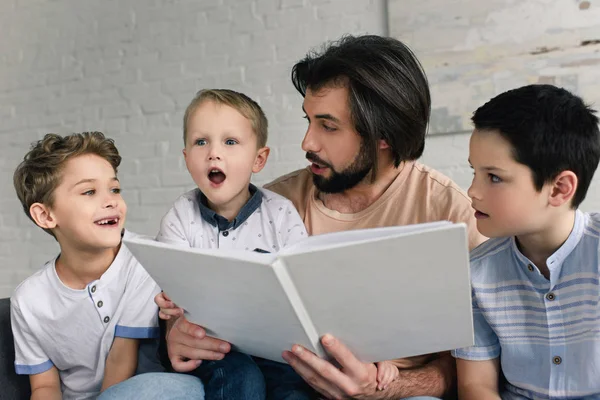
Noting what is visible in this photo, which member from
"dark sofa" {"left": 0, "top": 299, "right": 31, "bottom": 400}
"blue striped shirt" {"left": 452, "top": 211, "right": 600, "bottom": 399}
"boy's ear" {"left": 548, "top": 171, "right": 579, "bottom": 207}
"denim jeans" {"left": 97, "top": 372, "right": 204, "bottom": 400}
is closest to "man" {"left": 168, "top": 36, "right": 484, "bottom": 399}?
"blue striped shirt" {"left": 452, "top": 211, "right": 600, "bottom": 399}

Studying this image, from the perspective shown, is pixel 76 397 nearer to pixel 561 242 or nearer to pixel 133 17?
pixel 561 242

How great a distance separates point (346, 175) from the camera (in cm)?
170

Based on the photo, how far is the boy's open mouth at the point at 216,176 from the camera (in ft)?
5.57

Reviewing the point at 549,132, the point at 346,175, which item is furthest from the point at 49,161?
the point at 549,132

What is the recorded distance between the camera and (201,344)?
4.50 ft

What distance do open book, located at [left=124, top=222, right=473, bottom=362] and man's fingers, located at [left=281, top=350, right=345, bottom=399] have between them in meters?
0.04

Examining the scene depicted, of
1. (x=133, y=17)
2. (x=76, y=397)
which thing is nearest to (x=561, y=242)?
(x=76, y=397)

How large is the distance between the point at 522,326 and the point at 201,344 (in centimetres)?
68

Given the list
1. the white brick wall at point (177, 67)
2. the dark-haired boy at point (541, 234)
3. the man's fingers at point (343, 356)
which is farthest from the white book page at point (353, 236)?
the white brick wall at point (177, 67)

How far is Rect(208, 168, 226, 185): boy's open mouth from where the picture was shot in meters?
1.70

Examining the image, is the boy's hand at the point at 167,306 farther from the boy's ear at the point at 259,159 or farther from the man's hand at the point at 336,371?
the boy's ear at the point at 259,159

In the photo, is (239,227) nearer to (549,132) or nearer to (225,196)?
(225,196)

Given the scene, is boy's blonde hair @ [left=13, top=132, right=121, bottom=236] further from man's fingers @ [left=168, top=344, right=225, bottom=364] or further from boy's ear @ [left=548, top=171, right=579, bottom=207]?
boy's ear @ [left=548, top=171, right=579, bottom=207]

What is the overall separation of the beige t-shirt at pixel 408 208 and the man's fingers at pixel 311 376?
0.30 m
